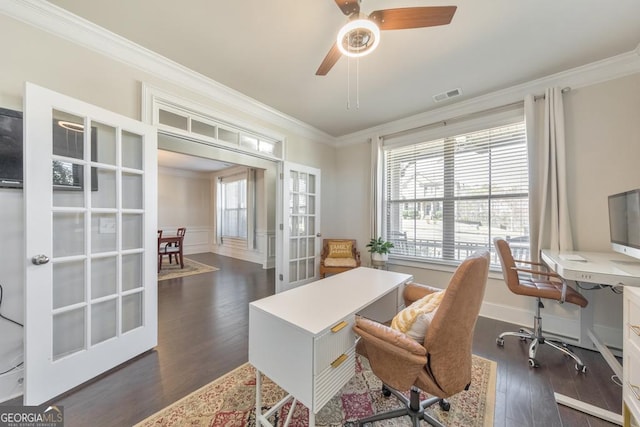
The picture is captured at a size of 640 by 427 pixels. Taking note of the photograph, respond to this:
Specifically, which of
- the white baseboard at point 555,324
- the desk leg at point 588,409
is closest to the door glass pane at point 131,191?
the desk leg at point 588,409

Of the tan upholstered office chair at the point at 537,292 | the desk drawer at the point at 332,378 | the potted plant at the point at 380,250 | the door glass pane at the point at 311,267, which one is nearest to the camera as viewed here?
the desk drawer at the point at 332,378

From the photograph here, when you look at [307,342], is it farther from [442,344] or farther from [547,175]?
[547,175]

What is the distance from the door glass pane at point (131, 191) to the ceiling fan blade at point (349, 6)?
2.11 metres

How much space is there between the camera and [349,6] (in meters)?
1.33

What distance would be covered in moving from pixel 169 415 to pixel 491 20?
3606 mm

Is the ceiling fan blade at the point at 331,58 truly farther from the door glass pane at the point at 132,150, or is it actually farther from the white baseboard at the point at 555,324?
the white baseboard at the point at 555,324

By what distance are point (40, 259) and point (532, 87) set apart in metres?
4.69

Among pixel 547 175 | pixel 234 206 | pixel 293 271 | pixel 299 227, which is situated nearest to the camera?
pixel 547 175

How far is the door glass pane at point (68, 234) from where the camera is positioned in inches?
65.9

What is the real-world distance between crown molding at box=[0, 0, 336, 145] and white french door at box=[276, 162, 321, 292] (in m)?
1.09

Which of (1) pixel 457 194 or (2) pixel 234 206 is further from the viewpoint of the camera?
(2) pixel 234 206

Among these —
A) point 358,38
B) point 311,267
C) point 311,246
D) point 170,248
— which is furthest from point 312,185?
point 170,248

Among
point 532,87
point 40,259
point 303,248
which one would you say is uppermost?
point 532,87

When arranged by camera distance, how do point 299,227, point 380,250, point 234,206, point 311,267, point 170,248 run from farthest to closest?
1. point 234,206
2. point 170,248
3. point 311,267
4. point 299,227
5. point 380,250
